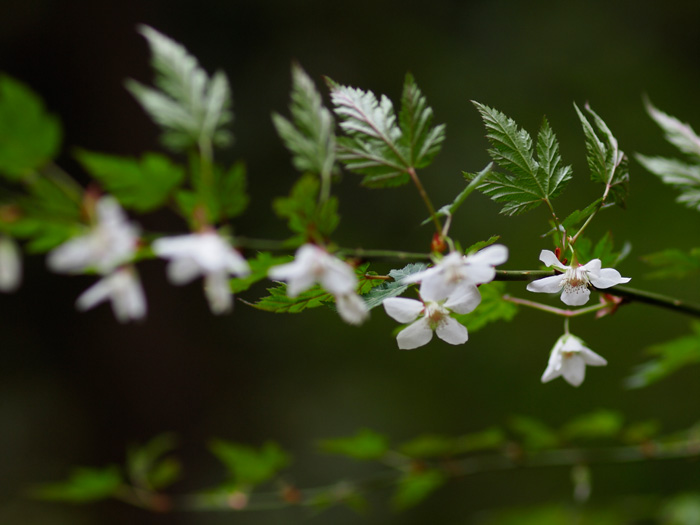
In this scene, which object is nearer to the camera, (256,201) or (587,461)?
(587,461)

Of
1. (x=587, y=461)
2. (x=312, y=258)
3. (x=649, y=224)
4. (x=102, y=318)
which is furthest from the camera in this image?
(x=102, y=318)

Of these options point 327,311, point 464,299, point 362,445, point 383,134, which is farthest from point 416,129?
point 327,311

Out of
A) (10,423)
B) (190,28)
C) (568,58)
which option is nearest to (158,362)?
(10,423)

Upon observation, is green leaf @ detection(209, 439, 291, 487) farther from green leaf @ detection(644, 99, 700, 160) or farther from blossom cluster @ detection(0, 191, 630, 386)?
green leaf @ detection(644, 99, 700, 160)

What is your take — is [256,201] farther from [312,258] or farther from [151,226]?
[312,258]

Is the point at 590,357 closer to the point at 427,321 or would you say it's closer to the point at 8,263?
the point at 427,321

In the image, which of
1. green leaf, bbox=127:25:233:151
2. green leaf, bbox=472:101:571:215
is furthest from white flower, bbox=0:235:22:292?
green leaf, bbox=472:101:571:215
